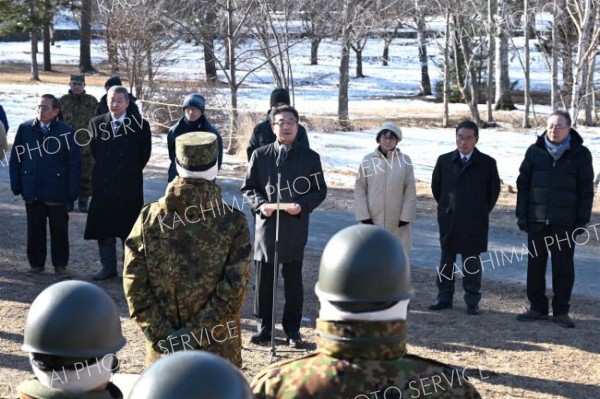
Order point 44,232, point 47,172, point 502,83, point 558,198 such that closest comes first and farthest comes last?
point 558,198
point 47,172
point 44,232
point 502,83

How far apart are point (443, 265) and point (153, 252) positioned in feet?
15.1

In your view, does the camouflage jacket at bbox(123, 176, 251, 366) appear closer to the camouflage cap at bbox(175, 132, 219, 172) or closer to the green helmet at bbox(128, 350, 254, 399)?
the camouflage cap at bbox(175, 132, 219, 172)

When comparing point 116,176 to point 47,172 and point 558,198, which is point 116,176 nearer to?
point 47,172

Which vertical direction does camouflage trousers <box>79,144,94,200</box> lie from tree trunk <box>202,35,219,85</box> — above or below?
below

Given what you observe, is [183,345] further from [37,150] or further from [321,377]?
[37,150]

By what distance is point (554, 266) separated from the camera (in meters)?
8.70

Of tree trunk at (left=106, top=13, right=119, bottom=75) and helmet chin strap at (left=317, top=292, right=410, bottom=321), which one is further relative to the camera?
tree trunk at (left=106, top=13, right=119, bottom=75)

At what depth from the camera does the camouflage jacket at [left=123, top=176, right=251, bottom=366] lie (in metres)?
5.00

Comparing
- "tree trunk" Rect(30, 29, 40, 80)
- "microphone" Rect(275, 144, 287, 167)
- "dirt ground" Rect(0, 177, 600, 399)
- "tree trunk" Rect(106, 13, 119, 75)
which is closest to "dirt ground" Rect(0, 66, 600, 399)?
"dirt ground" Rect(0, 177, 600, 399)

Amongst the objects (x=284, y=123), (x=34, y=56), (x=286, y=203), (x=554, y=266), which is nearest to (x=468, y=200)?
(x=554, y=266)

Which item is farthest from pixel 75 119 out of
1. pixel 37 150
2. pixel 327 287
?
pixel 327 287

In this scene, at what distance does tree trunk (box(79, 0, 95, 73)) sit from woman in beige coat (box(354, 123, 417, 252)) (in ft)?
98.6

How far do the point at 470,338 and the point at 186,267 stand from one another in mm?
3892

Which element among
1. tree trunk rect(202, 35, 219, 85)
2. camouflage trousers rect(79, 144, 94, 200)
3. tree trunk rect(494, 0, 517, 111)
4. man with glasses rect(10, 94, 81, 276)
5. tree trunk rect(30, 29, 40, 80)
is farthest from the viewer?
tree trunk rect(30, 29, 40, 80)
